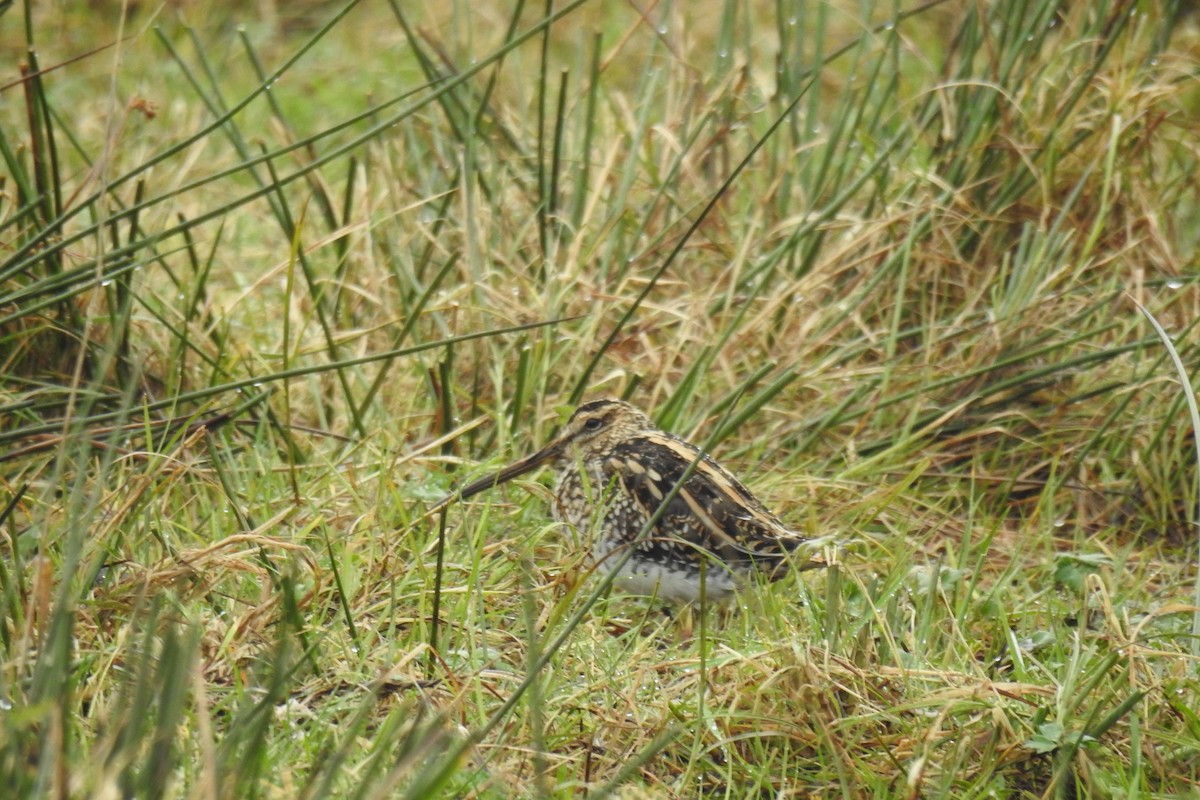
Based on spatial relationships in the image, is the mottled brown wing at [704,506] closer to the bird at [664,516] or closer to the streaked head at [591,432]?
the bird at [664,516]

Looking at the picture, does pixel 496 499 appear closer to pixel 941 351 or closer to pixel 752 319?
pixel 752 319

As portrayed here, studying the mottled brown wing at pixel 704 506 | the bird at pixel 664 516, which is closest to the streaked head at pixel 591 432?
the bird at pixel 664 516

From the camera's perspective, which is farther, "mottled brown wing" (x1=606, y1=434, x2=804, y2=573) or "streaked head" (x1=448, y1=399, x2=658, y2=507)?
"streaked head" (x1=448, y1=399, x2=658, y2=507)

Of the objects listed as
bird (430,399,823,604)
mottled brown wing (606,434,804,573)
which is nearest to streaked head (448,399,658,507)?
bird (430,399,823,604)

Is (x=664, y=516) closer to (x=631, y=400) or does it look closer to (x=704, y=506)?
(x=704, y=506)

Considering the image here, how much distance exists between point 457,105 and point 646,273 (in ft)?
2.47

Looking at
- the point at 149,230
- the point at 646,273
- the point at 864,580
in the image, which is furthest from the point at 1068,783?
the point at 149,230

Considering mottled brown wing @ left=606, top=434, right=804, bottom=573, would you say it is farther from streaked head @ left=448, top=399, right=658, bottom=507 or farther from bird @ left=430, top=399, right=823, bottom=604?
streaked head @ left=448, top=399, right=658, bottom=507

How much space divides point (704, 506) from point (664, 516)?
0.09 m

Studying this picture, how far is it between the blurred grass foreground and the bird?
9 centimetres

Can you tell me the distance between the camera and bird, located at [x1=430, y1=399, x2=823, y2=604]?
338cm

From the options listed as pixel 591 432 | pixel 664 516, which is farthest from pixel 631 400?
pixel 664 516

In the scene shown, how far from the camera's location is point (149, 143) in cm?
611

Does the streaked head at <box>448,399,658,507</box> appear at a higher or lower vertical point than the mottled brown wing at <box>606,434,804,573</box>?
higher
